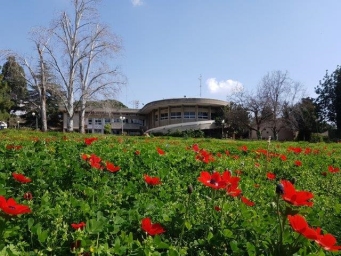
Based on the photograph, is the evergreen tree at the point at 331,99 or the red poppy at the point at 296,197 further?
the evergreen tree at the point at 331,99

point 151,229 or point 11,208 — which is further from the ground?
point 11,208

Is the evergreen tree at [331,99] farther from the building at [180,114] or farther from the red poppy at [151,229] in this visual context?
the red poppy at [151,229]

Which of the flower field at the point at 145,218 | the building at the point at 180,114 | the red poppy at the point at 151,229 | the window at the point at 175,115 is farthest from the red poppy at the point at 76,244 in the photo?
the window at the point at 175,115

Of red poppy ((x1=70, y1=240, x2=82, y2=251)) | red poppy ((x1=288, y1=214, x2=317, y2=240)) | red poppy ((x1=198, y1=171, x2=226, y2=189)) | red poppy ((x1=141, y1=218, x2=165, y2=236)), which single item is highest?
red poppy ((x1=198, y1=171, x2=226, y2=189))

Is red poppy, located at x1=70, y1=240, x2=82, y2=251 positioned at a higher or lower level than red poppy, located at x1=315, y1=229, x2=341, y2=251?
lower

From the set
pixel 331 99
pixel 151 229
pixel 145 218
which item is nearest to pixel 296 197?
pixel 151 229

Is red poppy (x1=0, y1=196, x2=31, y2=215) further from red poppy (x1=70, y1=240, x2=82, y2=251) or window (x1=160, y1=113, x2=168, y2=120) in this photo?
window (x1=160, y1=113, x2=168, y2=120)

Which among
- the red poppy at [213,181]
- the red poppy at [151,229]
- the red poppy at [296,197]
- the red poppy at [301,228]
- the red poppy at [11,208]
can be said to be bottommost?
the red poppy at [151,229]

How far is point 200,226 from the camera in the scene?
77.6 inches

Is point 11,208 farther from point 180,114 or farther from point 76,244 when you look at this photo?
point 180,114

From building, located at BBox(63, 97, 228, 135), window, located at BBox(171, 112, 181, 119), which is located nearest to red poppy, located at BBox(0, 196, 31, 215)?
building, located at BBox(63, 97, 228, 135)

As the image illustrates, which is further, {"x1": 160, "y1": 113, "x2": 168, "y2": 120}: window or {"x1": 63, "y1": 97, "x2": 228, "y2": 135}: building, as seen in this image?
{"x1": 160, "y1": 113, "x2": 168, "y2": 120}: window

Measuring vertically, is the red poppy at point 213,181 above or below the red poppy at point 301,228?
above

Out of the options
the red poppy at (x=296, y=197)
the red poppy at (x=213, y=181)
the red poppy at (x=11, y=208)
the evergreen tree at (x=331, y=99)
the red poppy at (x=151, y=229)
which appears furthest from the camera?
the evergreen tree at (x=331, y=99)
